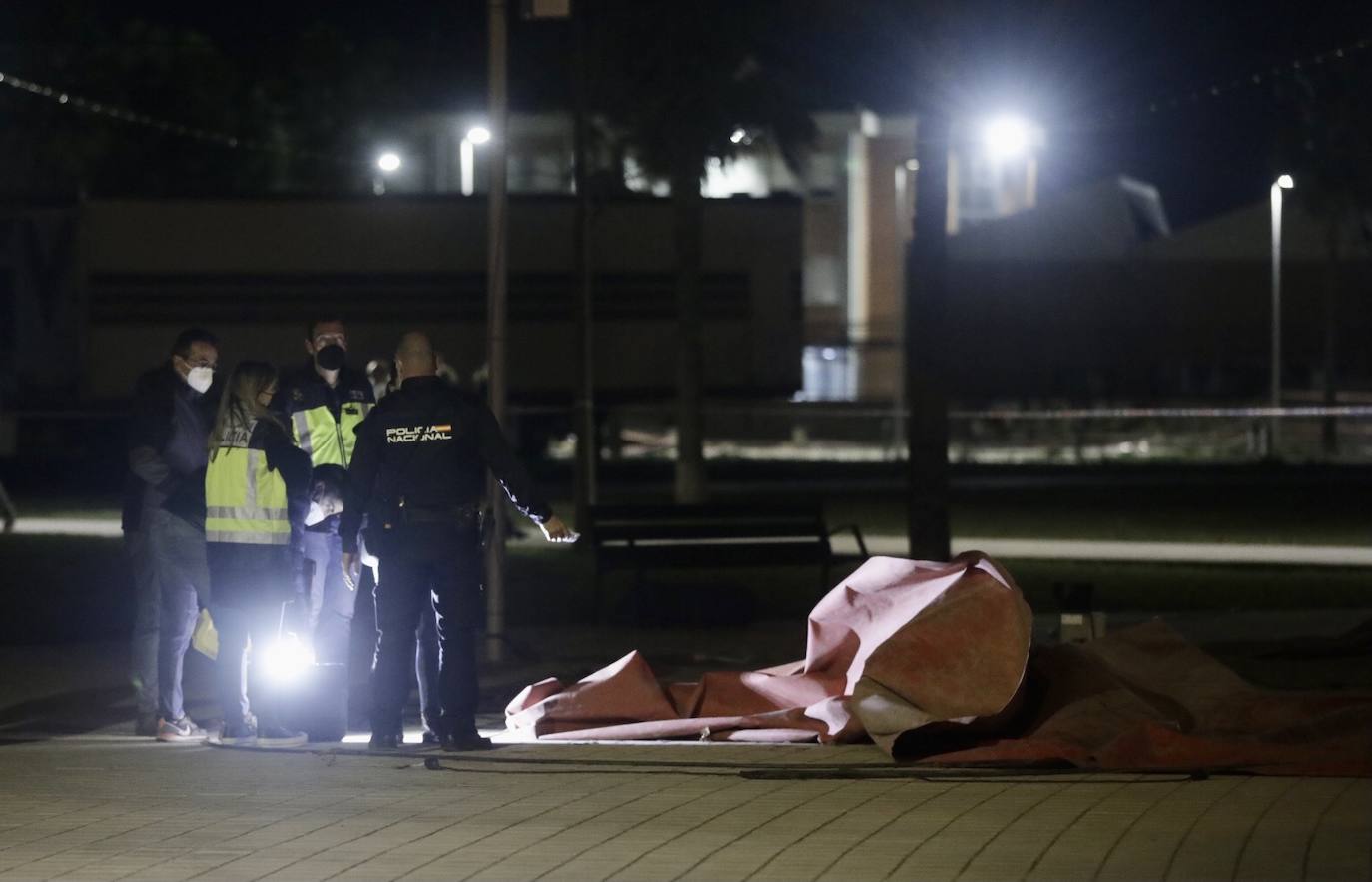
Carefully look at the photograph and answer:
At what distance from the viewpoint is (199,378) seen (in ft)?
36.8

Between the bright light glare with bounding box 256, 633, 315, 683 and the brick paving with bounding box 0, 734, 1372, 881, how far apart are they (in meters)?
0.50

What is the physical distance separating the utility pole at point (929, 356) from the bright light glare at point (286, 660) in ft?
24.3

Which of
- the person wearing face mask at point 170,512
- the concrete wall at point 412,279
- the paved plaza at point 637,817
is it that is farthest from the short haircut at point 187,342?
the concrete wall at point 412,279

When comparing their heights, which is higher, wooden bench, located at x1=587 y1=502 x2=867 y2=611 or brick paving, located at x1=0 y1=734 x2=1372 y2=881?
wooden bench, located at x1=587 y1=502 x2=867 y2=611

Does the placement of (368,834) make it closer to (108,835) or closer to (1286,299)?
(108,835)

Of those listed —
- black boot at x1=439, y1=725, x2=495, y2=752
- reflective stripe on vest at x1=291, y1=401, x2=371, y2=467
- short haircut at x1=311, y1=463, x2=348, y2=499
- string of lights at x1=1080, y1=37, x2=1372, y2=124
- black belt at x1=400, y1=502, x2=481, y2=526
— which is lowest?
black boot at x1=439, y1=725, x2=495, y2=752

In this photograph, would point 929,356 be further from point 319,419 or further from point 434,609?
point 434,609

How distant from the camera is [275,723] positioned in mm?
10773

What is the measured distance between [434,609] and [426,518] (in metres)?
0.49

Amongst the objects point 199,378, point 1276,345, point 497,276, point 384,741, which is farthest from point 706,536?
point 1276,345

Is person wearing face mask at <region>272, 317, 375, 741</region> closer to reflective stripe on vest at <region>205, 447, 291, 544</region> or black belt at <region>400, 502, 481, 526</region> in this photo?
reflective stripe on vest at <region>205, 447, 291, 544</region>

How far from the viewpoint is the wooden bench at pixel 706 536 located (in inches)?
656

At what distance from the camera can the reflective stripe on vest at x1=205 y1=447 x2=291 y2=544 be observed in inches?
421

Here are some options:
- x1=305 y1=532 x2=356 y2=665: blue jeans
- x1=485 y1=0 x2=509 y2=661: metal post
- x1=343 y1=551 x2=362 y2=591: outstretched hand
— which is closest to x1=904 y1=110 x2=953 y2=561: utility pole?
x1=485 y1=0 x2=509 y2=661: metal post
